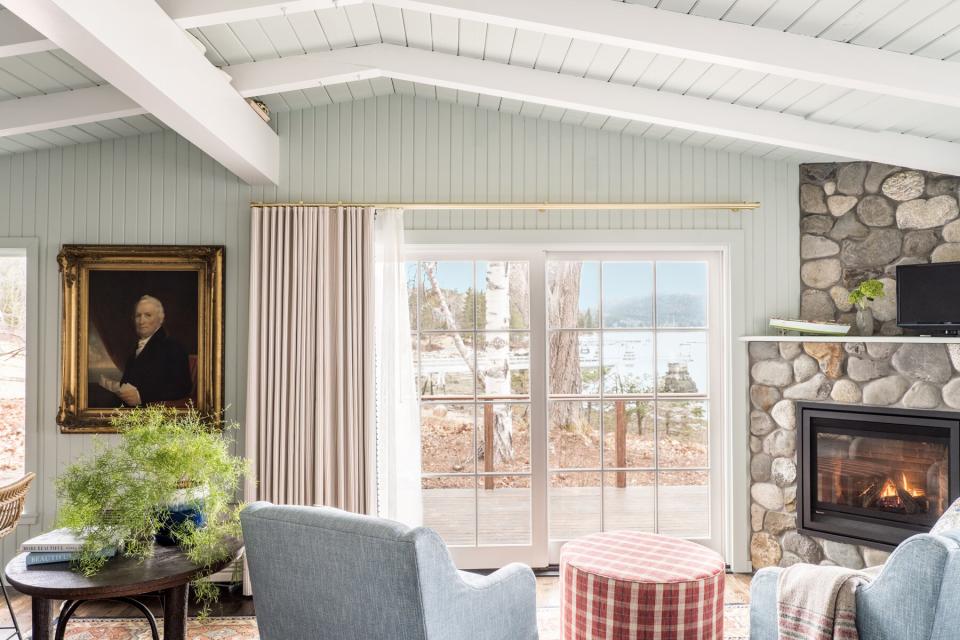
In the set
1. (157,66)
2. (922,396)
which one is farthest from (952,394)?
(157,66)

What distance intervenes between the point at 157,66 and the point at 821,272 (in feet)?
11.1

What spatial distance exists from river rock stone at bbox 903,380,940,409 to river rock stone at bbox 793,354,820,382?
0.43 meters

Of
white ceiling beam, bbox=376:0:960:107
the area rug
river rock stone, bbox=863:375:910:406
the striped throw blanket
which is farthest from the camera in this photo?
river rock stone, bbox=863:375:910:406

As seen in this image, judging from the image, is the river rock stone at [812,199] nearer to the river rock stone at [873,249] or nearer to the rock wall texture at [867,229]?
the rock wall texture at [867,229]

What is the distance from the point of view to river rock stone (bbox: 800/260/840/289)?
12.0 ft

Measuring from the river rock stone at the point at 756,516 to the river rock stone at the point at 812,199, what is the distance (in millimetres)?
1691

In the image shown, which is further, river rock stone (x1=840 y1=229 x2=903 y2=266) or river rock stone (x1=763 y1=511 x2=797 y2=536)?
river rock stone (x1=763 y1=511 x2=797 y2=536)

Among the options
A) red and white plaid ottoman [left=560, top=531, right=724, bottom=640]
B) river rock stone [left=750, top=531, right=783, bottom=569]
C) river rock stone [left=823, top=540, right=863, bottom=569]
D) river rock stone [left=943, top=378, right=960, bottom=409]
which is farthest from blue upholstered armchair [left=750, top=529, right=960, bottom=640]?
river rock stone [left=750, top=531, right=783, bottom=569]

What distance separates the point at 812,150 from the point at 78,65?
3370 mm

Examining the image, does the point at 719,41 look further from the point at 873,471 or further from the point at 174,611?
the point at 174,611

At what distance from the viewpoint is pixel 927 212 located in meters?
3.39

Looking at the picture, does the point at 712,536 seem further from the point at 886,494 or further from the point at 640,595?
the point at 640,595

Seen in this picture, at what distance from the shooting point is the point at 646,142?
3807mm

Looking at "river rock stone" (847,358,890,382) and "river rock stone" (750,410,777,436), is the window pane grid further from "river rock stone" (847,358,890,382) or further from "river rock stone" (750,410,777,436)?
"river rock stone" (847,358,890,382)
